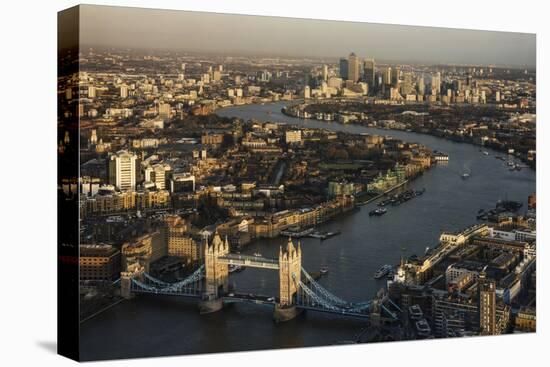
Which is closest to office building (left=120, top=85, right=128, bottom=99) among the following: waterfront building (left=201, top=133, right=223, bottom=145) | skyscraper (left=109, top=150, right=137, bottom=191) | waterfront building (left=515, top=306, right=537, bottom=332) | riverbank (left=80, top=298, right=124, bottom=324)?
skyscraper (left=109, top=150, right=137, bottom=191)

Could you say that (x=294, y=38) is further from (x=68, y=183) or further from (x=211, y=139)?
(x=68, y=183)

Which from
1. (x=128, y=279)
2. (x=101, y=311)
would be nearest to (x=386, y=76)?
(x=128, y=279)

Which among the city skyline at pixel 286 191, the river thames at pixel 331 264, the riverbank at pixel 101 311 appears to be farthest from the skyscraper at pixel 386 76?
the riverbank at pixel 101 311

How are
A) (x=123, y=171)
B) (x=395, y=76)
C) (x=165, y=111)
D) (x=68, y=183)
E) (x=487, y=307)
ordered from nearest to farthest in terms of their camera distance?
1. (x=68, y=183)
2. (x=123, y=171)
3. (x=165, y=111)
4. (x=487, y=307)
5. (x=395, y=76)

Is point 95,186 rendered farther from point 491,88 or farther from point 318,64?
point 491,88

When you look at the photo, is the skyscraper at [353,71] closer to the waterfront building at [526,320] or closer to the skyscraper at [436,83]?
the skyscraper at [436,83]

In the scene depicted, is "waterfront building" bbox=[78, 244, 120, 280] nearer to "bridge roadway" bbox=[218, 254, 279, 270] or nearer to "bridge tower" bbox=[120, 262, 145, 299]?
"bridge tower" bbox=[120, 262, 145, 299]

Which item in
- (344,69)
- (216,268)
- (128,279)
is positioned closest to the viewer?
(128,279)

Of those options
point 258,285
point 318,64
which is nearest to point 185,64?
point 318,64
